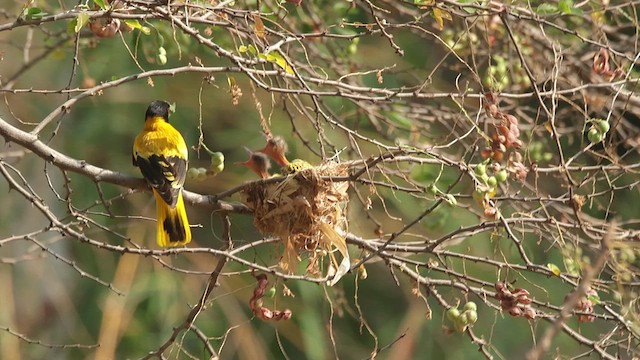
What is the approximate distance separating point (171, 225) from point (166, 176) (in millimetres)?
192

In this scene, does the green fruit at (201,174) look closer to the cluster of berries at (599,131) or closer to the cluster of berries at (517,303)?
the cluster of berries at (517,303)

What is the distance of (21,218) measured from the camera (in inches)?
304

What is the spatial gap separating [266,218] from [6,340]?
460 centimetres

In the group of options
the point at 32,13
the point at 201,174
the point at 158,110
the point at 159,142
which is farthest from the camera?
the point at 158,110

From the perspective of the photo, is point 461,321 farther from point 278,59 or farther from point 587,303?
point 278,59

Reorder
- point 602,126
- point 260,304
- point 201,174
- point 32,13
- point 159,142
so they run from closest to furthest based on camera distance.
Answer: point 32,13 → point 602,126 → point 260,304 → point 201,174 → point 159,142

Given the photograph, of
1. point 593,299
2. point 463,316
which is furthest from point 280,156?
point 593,299

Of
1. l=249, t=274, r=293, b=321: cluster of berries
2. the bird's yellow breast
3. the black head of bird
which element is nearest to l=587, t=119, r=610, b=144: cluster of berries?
l=249, t=274, r=293, b=321: cluster of berries

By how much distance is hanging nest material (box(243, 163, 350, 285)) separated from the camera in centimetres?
333

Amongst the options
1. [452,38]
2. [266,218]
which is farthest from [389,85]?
[266,218]

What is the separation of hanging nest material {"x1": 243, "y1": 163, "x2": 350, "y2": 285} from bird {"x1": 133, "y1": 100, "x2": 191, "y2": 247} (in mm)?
417

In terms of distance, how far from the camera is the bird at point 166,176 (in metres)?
3.73

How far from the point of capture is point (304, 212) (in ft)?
11.0

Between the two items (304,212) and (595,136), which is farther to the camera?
(304,212)
